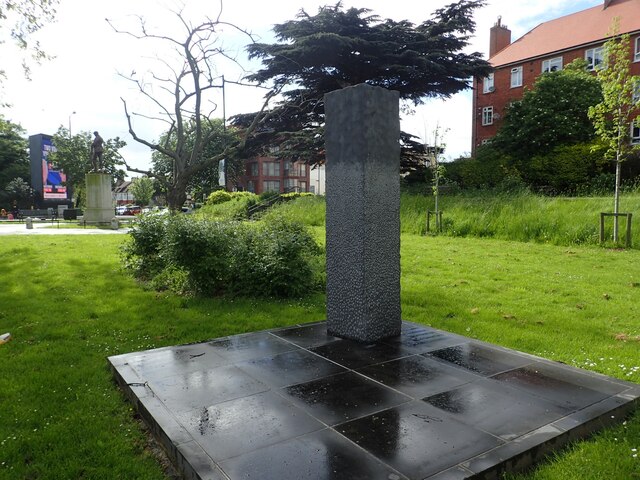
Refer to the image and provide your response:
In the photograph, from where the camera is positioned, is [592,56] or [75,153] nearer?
[592,56]

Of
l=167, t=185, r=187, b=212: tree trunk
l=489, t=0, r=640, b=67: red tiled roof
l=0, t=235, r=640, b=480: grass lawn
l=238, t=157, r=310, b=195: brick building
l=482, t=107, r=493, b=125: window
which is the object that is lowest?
l=0, t=235, r=640, b=480: grass lawn

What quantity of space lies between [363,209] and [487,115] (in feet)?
140

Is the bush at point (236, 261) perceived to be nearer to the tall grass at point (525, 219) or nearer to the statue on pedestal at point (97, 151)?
the tall grass at point (525, 219)

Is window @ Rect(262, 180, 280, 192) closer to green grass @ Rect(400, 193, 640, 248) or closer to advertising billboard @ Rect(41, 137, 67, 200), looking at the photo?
advertising billboard @ Rect(41, 137, 67, 200)

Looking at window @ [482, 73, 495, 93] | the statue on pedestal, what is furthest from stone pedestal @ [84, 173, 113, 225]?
window @ [482, 73, 495, 93]

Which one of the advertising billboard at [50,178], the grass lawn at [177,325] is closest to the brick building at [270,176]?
the advertising billboard at [50,178]

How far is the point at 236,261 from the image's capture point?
7.89m

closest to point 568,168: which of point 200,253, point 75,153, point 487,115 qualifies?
point 487,115

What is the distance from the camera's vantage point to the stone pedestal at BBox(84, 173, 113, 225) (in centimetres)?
2733

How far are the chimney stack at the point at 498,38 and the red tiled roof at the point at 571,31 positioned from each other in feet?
4.01

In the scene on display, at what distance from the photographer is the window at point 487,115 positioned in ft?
142

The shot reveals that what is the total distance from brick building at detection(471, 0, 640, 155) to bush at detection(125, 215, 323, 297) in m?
31.7

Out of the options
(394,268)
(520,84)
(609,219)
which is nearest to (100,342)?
(394,268)

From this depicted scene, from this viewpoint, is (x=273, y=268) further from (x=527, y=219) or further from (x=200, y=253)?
(x=527, y=219)
